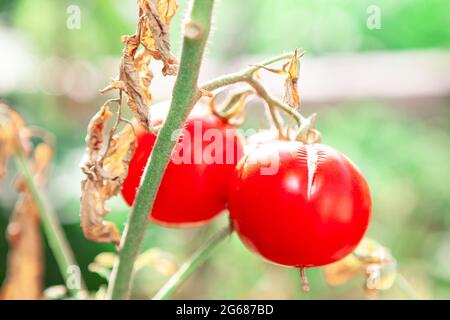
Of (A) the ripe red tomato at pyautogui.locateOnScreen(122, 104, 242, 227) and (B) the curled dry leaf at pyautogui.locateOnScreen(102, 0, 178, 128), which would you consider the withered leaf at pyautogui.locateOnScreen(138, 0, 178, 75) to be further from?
(A) the ripe red tomato at pyautogui.locateOnScreen(122, 104, 242, 227)

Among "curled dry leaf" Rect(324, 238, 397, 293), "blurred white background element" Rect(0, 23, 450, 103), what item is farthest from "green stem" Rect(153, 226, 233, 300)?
"blurred white background element" Rect(0, 23, 450, 103)

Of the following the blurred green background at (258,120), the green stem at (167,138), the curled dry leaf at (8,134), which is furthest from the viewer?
the blurred green background at (258,120)

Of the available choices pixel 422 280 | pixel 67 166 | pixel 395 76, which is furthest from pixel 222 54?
pixel 422 280

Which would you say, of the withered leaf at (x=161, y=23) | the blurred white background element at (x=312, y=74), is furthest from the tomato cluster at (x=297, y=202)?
the blurred white background element at (x=312, y=74)

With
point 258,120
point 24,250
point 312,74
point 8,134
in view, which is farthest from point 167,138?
point 312,74

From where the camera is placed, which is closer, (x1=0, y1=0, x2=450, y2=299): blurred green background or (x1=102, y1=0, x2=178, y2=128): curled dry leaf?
(x1=102, y1=0, x2=178, y2=128): curled dry leaf

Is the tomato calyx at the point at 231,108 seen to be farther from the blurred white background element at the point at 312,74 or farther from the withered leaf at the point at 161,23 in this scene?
the blurred white background element at the point at 312,74
